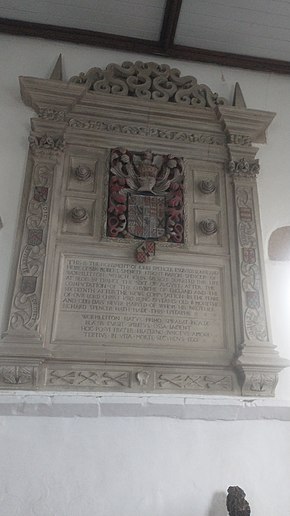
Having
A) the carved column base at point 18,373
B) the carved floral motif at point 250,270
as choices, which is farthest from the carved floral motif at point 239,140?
the carved column base at point 18,373

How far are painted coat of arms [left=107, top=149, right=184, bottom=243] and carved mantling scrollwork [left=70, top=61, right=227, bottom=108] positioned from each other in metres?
0.68

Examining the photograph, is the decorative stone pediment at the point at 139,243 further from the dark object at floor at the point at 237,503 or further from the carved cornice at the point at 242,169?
the dark object at floor at the point at 237,503

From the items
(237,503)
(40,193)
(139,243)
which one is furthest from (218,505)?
(40,193)

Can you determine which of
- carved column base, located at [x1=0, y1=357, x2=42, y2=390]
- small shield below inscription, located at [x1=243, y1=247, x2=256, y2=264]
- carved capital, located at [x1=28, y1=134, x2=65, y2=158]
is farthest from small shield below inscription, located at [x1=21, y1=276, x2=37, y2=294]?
small shield below inscription, located at [x1=243, y1=247, x2=256, y2=264]

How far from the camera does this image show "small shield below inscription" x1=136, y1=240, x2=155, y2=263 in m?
3.48

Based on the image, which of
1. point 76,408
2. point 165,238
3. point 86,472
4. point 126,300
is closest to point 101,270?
point 126,300

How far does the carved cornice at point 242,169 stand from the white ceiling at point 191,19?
1.48 m

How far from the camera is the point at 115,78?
4.24 m

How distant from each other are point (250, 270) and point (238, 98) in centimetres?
186

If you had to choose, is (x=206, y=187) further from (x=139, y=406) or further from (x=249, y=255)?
(x=139, y=406)

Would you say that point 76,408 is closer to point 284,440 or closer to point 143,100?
point 284,440

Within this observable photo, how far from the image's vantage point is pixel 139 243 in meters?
3.57

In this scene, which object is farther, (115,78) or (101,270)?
(115,78)

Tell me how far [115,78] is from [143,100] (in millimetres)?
413
